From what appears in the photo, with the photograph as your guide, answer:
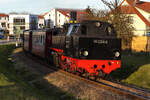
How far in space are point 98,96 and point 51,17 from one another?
246 ft

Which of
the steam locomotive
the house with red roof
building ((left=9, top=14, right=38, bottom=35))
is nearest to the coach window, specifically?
the steam locomotive

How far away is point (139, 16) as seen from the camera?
130ft

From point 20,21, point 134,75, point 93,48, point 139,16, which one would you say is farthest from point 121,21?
point 20,21

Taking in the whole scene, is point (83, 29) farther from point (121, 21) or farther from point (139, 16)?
point (139, 16)

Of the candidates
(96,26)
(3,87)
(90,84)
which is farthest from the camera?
(96,26)

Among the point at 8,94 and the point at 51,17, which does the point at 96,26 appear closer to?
the point at 8,94

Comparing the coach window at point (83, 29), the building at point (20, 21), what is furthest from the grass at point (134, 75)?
the building at point (20, 21)

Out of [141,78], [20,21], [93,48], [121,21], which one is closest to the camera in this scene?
[93,48]

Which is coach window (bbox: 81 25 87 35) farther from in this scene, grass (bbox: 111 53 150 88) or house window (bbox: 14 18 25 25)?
house window (bbox: 14 18 25 25)

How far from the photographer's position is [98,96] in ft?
26.3

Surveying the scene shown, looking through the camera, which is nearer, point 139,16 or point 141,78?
point 141,78

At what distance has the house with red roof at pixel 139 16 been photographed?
37438mm

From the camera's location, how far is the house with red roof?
3744cm

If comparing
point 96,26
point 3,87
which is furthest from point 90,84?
point 3,87
